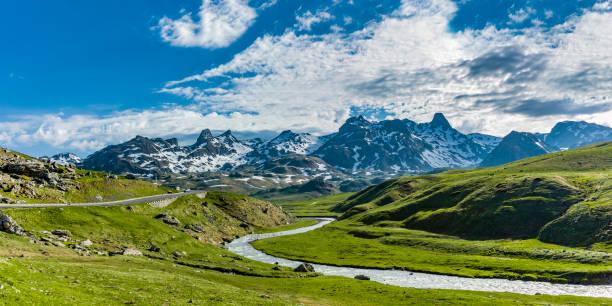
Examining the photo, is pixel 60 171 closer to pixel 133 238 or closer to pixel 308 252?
pixel 133 238

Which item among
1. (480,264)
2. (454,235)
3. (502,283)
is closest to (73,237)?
(502,283)

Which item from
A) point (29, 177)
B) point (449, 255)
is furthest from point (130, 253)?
point (449, 255)

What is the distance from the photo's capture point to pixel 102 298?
3675 cm

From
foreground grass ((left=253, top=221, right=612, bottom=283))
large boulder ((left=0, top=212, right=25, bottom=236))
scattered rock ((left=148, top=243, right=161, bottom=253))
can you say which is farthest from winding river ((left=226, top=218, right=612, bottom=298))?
large boulder ((left=0, top=212, right=25, bottom=236))

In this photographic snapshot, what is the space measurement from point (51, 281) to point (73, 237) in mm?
55841

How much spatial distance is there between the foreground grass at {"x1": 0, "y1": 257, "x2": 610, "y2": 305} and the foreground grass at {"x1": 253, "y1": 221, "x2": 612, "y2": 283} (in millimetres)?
27616

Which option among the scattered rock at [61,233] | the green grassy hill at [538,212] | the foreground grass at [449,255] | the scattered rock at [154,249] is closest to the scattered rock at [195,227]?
the foreground grass at [449,255]

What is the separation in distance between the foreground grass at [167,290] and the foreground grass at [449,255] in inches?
1087

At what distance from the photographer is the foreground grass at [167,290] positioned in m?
33.4

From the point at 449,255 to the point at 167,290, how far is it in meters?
109

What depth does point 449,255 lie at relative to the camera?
135750 millimetres

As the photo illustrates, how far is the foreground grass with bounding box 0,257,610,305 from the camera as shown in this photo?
3335 cm

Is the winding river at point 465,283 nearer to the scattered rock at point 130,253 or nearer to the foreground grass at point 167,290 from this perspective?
the foreground grass at point 167,290

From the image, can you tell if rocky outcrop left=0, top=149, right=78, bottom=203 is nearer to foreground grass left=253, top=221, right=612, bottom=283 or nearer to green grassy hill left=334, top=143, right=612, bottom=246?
foreground grass left=253, top=221, right=612, bottom=283
